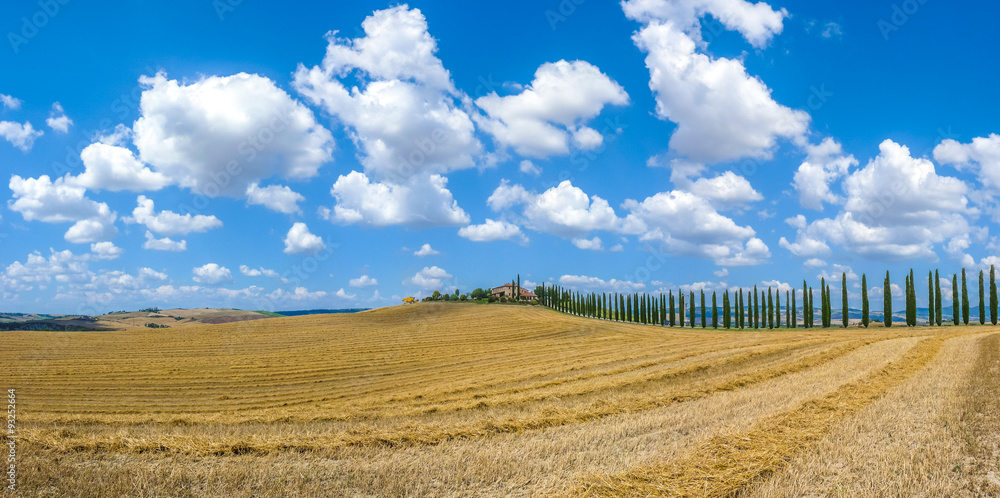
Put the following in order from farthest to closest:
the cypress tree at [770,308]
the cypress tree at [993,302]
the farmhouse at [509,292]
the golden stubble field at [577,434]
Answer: the farmhouse at [509,292] < the cypress tree at [770,308] < the cypress tree at [993,302] < the golden stubble field at [577,434]

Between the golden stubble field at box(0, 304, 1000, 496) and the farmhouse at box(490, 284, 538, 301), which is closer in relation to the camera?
the golden stubble field at box(0, 304, 1000, 496)

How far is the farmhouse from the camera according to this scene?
481 feet

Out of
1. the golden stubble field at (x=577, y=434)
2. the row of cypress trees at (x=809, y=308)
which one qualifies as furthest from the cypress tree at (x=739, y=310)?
the golden stubble field at (x=577, y=434)

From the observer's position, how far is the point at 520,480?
723 cm

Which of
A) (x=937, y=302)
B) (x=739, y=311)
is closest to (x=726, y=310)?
(x=739, y=311)

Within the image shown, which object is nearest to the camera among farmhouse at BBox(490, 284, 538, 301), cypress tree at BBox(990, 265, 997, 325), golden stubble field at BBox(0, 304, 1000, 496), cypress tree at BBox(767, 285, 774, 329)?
golden stubble field at BBox(0, 304, 1000, 496)

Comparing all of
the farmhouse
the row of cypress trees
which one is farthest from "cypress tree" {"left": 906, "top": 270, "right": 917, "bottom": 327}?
the farmhouse

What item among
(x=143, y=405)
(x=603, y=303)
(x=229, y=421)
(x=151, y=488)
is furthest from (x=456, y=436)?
(x=603, y=303)

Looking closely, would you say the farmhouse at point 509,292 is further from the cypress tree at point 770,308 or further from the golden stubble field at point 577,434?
the golden stubble field at point 577,434

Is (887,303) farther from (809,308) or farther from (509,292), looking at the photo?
(509,292)

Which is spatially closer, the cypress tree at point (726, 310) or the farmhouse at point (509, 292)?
the cypress tree at point (726, 310)

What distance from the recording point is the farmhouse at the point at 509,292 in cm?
14650

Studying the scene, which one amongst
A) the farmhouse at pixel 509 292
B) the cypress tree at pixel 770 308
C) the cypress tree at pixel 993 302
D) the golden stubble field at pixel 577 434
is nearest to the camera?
the golden stubble field at pixel 577 434

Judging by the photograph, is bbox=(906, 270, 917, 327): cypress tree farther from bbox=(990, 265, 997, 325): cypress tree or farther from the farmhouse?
the farmhouse
